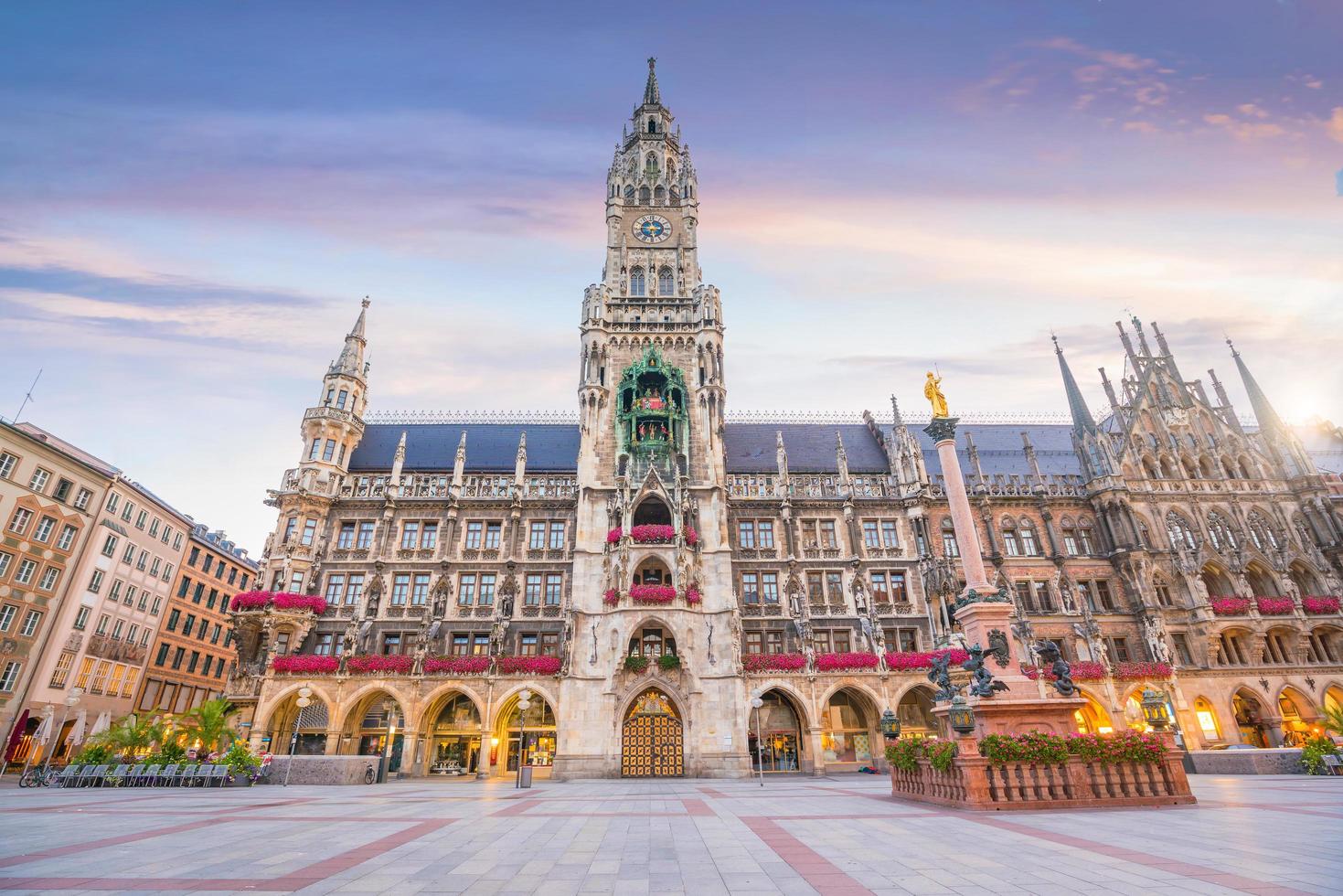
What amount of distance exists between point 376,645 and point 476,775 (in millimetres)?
9566

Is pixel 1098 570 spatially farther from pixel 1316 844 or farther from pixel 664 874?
pixel 664 874

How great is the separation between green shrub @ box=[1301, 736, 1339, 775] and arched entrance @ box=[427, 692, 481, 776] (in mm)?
37487

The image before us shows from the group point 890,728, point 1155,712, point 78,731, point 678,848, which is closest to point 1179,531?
point 1155,712

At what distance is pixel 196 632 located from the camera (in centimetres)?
5122

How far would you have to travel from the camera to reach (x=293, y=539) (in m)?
37.6

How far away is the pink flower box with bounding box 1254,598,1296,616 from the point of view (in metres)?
37.5

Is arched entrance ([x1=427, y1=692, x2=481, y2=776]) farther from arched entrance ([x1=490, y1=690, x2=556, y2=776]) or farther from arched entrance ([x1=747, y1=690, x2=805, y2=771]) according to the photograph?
arched entrance ([x1=747, y1=690, x2=805, y2=771])

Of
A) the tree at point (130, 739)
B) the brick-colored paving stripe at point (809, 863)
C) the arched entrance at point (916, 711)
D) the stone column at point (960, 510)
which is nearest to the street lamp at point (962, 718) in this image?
the brick-colored paving stripe at point (809, 863)

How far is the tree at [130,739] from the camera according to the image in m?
25.5

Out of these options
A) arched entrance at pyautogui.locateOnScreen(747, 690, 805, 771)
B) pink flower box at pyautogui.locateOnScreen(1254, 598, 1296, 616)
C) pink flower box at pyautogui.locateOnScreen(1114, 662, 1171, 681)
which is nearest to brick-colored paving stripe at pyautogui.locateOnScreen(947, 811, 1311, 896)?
arched entrance at pyautogui.locateOnScreen(747, 690, 805, 771)

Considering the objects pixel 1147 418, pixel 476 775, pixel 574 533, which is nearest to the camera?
pixel 476 775

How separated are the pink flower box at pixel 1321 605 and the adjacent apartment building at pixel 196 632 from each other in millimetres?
71161

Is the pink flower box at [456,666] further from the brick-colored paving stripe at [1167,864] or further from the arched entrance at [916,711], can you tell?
the brick-colored paving stripe at [1167,864]

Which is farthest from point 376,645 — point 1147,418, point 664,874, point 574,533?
point 1147,418
